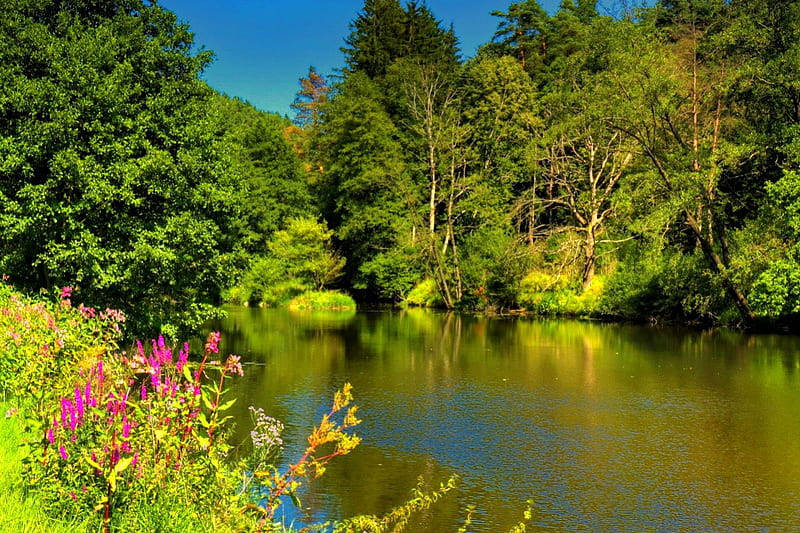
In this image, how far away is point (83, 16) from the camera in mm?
18328

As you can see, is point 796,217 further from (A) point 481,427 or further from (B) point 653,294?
(A) point 481,427

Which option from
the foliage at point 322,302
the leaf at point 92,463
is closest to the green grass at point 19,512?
the leaf at point 92,463

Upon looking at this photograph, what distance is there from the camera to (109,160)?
1591cm

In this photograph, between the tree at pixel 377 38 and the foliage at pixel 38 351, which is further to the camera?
the tree at pixel 377 38

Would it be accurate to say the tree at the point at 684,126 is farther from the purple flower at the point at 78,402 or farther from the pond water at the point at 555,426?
the purple flower at the point at 78,402

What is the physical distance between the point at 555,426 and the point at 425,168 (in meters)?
34.7

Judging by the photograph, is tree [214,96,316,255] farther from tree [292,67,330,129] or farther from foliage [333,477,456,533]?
foliage [333,477,456,533]

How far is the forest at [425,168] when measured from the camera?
15984 mm

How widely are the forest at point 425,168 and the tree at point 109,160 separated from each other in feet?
0.21

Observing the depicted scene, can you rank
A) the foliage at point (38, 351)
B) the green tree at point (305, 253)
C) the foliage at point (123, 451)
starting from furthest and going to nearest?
the green tree at point (305, 253), the foliage at point (38, 351), the foliage at point (123, 451)

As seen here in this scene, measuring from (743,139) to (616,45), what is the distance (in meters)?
5.95

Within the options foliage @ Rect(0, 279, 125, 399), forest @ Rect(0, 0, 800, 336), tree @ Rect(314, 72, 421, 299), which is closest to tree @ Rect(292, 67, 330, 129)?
forest @ Rect(0, 0, 800, 336)

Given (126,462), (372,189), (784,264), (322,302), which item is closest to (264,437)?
(126,462)

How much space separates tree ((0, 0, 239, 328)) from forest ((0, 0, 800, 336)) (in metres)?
0.06
